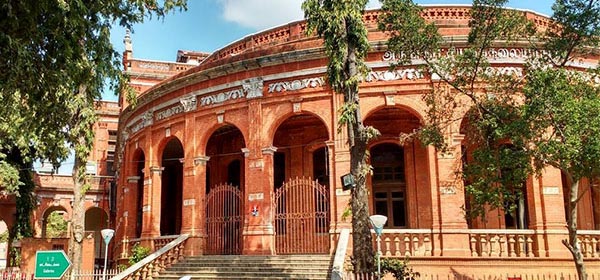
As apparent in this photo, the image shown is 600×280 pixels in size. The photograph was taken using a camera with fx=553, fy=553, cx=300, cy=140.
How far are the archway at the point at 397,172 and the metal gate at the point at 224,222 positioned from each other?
444 cm

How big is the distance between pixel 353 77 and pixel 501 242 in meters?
6.99

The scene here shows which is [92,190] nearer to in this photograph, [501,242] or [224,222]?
[224,222]

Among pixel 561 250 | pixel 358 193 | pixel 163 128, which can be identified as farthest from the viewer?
pixel 163 128

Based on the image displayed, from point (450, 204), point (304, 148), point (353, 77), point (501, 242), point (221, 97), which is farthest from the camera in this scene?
point (304, 148)

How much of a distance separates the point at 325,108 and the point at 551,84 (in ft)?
26.0

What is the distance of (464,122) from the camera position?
16969 millimetres

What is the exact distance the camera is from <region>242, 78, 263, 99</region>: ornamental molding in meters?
17.9

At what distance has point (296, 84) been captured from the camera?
17453 millimetres

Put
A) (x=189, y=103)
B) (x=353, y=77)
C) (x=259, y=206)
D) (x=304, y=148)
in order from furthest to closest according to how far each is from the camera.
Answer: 1. (x=304, y=148)
2. (x=189, y=103)
3. (x=259, y=206)
4. (x=353, y=77)

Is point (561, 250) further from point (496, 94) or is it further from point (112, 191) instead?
point (112, 191)

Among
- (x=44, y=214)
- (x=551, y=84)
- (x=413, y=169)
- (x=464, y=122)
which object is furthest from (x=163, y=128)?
(x=44, y=214)

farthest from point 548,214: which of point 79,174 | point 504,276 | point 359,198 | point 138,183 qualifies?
point 138,183

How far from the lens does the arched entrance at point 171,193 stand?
25.2 m

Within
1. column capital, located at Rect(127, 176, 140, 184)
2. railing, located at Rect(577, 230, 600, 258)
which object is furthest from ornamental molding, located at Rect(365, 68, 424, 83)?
column capital, located at Rect(127, 176, 140, 184)
